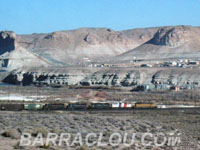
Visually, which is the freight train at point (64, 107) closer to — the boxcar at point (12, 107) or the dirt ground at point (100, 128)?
the boxcar at point (12, 107)

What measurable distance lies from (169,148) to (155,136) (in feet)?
12.5

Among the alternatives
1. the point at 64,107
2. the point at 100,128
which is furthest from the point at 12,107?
the point at 100,128

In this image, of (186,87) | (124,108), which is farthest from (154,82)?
(124,108)

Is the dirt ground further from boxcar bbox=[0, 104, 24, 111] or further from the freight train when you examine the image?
boxcar bbox=[0, 104, 24, 111]

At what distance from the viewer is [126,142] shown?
29.8 meters

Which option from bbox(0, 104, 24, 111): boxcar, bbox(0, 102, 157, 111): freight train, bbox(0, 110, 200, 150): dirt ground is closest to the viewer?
bbox(0, 110, 200, 150): dirt ground

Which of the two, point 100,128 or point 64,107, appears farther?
point 64,107

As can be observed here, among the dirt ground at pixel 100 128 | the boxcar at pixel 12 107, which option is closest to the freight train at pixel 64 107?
the boxcar at pixel 12 107

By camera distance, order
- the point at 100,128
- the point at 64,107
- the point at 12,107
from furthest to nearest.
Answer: the point at 64,107 → the point at 12,107 → the point at 100,128

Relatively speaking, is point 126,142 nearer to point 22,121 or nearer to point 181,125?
point 22,121

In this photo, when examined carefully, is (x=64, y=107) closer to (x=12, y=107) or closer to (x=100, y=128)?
(x=12, y=107)

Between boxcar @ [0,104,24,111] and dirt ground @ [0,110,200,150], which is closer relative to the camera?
dirt ground @ [0,110,200,150]

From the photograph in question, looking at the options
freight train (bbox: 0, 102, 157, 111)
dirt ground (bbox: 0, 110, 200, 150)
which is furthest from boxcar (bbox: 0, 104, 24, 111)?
dirt ground (bbox: 0, 110, 200, 150)

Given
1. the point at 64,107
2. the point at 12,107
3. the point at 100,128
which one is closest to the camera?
the point at 100,128
